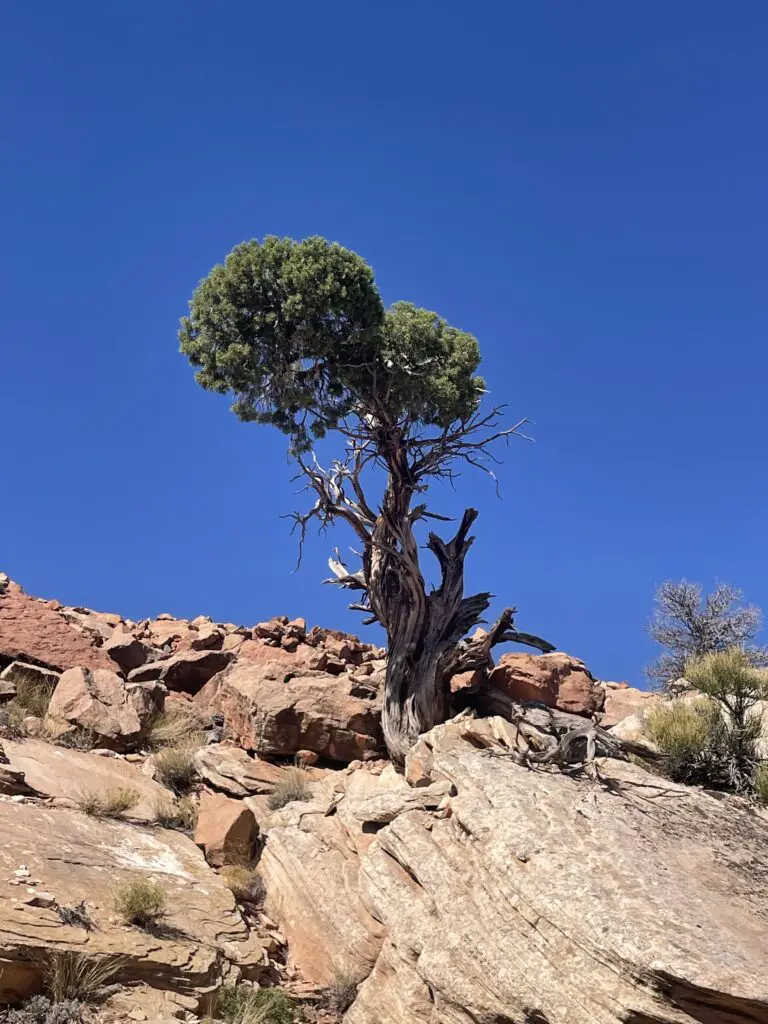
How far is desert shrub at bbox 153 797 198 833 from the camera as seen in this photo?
11.1 metres

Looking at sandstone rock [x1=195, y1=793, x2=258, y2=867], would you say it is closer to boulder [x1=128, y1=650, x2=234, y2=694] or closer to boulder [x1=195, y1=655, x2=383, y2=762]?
boulder [x1=195, y1=655, x2=383, y2=762]

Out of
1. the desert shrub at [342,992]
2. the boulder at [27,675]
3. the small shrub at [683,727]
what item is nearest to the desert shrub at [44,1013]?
the desert shrub at [342,992]

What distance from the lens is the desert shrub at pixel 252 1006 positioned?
7.44 meters

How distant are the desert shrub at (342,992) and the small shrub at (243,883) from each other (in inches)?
72.7

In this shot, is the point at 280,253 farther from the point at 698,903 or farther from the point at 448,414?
the point at 698,903

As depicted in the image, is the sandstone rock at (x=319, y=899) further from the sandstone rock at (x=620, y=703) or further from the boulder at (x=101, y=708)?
the sandstone rock at (x=620, y=703)

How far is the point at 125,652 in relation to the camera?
17.2 m

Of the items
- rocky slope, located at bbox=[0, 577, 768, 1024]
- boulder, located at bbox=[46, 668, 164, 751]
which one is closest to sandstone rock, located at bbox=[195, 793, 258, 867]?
rocky slope, located at bbox=[0, 577, 768, 1024]

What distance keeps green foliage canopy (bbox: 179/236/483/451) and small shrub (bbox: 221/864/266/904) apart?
957cm

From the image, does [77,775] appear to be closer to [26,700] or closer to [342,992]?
[26,700]

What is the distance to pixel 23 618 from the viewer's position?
16.8 metres

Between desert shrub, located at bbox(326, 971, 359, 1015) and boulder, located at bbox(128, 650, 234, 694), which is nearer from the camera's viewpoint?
desert shrub, located at bbox(326, 971, 359, 1015)

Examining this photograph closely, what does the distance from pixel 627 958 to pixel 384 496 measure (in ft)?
38.4

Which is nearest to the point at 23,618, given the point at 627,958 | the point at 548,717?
the point at 548,717
